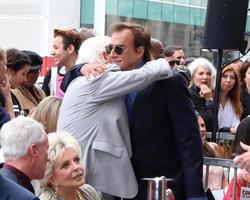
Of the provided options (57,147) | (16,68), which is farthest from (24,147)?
(16,68)

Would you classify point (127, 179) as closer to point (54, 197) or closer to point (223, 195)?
point (54, 197)

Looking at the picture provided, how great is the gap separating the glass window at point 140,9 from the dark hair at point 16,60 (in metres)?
25.2

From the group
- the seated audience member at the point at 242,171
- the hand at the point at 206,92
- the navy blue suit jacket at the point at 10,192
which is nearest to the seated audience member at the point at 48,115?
the seated audience member at the point at 242,171

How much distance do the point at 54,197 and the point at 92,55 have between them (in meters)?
1.05

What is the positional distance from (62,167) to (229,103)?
359cm

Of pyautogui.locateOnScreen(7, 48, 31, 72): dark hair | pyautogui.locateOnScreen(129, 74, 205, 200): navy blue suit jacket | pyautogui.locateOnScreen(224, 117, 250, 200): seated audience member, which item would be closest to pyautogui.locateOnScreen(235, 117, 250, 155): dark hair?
pyautogui.locateOnScreen(224, 117, 250, 200): seated audience member

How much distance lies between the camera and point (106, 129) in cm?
404

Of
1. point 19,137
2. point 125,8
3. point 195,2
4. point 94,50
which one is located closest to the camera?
point 19,137

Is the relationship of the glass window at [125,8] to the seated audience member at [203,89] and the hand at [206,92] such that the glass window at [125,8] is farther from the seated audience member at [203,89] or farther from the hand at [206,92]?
the hand at [206,92]

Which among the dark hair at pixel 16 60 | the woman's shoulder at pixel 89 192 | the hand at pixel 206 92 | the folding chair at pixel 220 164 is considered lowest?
the woman's shoulder at pixel 89 192

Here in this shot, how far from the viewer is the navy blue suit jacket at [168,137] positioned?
3.99 metres

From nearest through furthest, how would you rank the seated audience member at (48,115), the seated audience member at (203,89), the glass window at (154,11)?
1. the seated audience member at (48,115)
2. the seated audience member at (203,89)
3. the glass window at (154,11)

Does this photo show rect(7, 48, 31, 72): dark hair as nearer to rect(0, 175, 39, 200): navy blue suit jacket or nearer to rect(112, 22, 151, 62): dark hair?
rect(112, 22, 151, 62): dark hair

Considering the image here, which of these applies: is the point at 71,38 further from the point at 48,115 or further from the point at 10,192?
the point at 10,192
